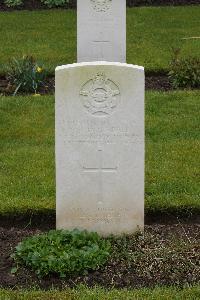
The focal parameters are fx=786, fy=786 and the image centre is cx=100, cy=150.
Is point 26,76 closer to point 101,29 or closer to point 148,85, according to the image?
point 101,29

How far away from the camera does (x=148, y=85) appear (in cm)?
1072

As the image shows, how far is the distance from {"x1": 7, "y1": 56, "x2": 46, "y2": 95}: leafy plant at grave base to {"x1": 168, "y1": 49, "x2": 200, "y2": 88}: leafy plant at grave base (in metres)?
1.74

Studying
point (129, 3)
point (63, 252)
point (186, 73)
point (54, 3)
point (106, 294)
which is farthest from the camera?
point (129, 3)

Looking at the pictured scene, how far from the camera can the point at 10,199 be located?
253 inches

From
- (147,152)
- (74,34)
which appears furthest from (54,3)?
(147,152)

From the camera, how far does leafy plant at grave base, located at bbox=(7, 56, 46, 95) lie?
33.5 ft

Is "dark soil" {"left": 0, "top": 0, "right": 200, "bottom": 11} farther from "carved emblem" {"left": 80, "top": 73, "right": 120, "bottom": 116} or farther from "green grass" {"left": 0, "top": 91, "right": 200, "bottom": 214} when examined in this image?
"carved emblem" {"left": 80, "top": 73, "right": 120, "bottom": 116}

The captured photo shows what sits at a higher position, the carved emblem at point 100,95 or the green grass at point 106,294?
the carved emblem at point 100,95

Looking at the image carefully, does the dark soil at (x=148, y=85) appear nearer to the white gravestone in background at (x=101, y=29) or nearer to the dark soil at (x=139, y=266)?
the white gravestone in background at (x=101, y=29)

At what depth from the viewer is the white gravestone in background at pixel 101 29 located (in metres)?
10.7

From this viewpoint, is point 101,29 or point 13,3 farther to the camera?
point 13,3

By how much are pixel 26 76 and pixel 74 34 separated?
390 centimetres

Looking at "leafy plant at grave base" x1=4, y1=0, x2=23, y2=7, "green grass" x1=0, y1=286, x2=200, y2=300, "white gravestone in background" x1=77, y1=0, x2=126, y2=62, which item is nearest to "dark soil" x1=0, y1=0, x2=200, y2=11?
"leafy plant at grave base" x1=4, y1=0, x2=23, y2=7

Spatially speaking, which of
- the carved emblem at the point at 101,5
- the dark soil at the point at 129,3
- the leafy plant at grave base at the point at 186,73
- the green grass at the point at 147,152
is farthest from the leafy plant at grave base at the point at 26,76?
the dark soil at the point at 129,3
